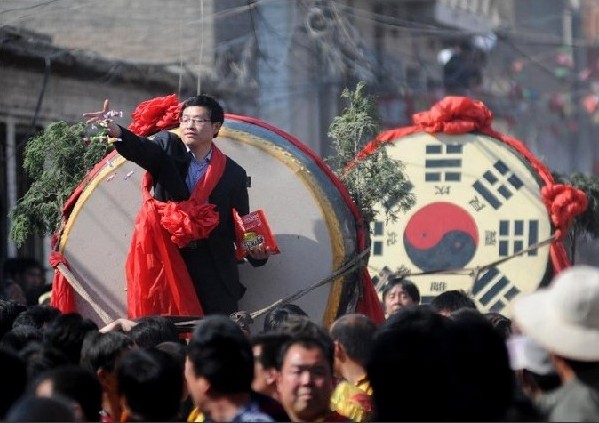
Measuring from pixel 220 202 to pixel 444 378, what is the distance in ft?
12.9

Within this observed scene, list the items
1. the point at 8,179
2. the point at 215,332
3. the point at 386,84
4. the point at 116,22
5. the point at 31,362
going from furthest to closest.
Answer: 1. the point at 386,84
2. the point at 116,22
3. the point at 8,179
4. the point at 31,362
5. the point at 215,332

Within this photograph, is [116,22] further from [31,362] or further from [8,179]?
[31,362]

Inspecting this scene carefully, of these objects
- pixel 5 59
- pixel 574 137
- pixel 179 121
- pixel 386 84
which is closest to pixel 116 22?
pixel 5 59

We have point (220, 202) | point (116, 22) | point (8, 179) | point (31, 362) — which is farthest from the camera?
point (116, 22)

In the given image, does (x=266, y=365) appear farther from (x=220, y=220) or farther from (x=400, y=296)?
(x=400, y=296)

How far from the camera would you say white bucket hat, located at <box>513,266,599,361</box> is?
470 centimetres

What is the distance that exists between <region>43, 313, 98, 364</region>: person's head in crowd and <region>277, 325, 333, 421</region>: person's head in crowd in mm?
1300

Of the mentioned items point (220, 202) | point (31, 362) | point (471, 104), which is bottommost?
point (31, 362)

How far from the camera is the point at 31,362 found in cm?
609

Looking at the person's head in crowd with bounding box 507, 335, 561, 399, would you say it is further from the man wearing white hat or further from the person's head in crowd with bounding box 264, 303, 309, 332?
the person's head in crowd with bounding box 264, 303, 309, 332

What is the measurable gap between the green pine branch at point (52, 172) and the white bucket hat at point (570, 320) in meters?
4.56

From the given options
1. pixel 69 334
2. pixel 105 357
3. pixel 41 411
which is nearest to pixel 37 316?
pixel 69 334

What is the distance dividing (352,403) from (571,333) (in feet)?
5.70

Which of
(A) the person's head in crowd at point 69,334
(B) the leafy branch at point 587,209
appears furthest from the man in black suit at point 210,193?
(B) the leafy branch at point 587,209
